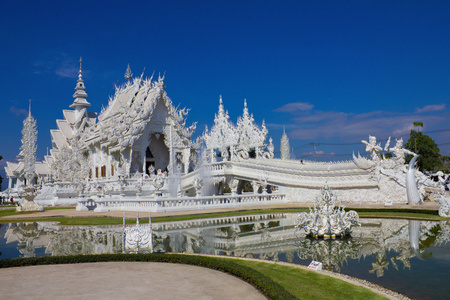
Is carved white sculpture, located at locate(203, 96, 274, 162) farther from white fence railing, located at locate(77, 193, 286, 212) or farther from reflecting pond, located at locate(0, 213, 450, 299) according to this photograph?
reflecting pond, located at locate(0, 213, 450, 299)

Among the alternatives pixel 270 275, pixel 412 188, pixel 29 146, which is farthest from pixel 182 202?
pixel 29 146

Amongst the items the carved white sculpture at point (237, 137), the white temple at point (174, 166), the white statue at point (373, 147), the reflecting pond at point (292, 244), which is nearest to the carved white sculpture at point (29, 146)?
the white temple at point (174, 166)

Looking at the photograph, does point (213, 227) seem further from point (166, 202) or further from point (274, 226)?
point (166, 202)

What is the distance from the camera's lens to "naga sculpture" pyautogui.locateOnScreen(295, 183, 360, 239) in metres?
10.6

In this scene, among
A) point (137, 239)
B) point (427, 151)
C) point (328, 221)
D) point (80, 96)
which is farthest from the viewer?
point (80, 96)

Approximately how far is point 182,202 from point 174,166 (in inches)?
582

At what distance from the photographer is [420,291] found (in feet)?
19.4

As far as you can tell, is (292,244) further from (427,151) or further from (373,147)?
(427,151)

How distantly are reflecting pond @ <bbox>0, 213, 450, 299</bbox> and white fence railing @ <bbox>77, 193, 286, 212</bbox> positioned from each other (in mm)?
4773

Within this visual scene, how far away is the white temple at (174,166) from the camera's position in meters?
21.9

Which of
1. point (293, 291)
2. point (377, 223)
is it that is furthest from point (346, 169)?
point (293, 291)

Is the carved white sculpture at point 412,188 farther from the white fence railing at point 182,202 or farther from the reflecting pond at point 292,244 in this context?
the white fence railing at point 182,202

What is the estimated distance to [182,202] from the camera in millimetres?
20641

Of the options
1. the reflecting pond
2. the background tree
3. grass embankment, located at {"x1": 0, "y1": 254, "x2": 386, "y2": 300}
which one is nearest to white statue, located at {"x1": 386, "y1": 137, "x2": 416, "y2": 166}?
the reflecting pond
